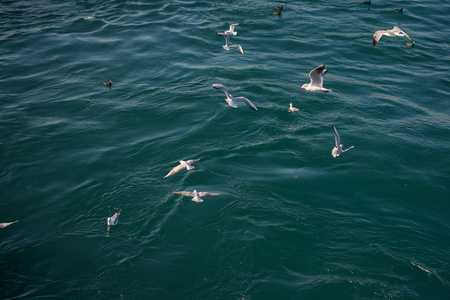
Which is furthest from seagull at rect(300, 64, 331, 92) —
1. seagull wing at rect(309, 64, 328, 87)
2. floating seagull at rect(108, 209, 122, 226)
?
floating seagull at rect(108, 209, 122, 226)

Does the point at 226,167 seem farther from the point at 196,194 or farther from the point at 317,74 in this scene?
the point at 317,74

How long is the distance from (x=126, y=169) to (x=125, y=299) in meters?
5.02

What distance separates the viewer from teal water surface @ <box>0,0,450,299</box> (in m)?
9.34

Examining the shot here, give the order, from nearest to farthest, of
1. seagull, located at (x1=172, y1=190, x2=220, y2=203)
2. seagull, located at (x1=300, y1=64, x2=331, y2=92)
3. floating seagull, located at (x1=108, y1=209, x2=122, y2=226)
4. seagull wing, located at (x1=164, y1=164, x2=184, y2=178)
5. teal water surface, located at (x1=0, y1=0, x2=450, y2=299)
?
teal water surface, located at (x1=0, y1=0, x2=450, y2=299) < floating seagull, located at (x1=108, y1=209, x2=122, y2=226) < seagull, located at (x1=172, y1=190, x2=220, y2=203) < seagull wing, located at (x1=164, y1=164, x2=184, y2=178) < seagull, located at (x1=300, y1=64, x2=331, y2=92)

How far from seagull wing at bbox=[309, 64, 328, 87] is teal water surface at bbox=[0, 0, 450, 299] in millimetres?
2216

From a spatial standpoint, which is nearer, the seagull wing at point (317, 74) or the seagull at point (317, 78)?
Result: the seagull wing at point (317, 74)

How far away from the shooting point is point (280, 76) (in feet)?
59.6

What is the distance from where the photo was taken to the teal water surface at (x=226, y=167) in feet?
30.6

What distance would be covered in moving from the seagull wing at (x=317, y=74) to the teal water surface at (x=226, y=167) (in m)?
2.22

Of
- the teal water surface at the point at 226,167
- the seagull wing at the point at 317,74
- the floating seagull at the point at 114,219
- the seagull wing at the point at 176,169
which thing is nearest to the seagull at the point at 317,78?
the seagull wing at the point at 317,74

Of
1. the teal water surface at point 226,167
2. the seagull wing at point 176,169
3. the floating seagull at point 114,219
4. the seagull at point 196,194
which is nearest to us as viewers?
the teal water surface at point 226,167

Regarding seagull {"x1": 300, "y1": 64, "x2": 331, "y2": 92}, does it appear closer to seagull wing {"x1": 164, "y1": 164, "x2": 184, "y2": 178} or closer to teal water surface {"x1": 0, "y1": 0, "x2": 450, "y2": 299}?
teal water surface {"x1": 0, "y1": 0, "x2": 450, "y2": 299}

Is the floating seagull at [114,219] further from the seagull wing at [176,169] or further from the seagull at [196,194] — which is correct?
the seagull wing at [176,169]

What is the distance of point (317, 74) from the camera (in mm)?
12211
